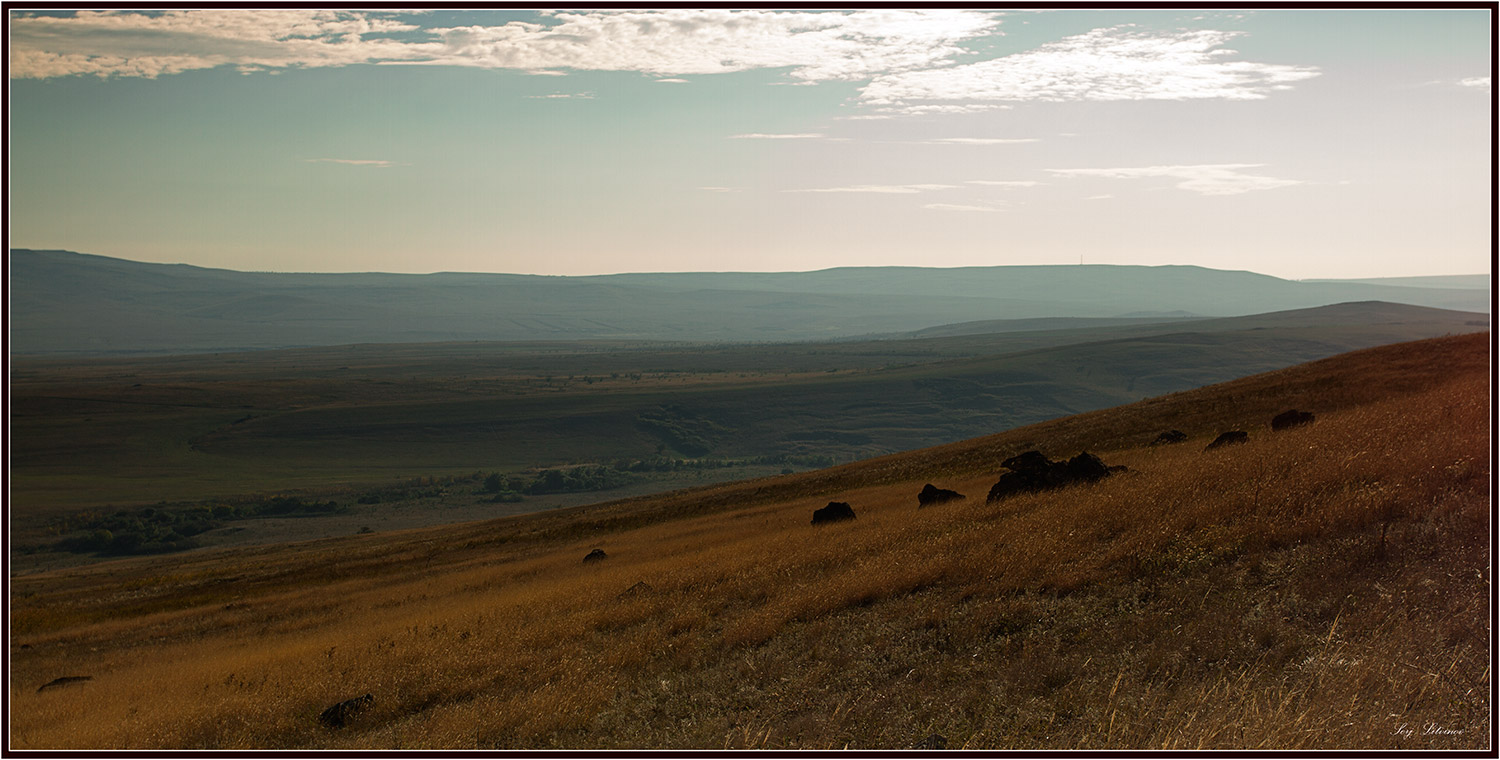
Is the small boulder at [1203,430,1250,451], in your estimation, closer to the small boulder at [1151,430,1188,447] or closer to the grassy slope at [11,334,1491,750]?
the grassy slope at [11,334,1491,750]

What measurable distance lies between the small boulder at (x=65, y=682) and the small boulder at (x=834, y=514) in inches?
571

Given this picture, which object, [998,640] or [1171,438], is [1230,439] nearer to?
[1171,438]

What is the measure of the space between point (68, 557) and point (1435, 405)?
91260mm

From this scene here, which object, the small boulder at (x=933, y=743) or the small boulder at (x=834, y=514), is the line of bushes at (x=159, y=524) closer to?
the small boulder at (x=834, y=514)

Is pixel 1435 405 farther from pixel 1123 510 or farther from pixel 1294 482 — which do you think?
pixel 1123 510

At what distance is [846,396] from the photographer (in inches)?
6678

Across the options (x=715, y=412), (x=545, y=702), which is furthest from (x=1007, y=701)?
Answer: (x=715, y=412)

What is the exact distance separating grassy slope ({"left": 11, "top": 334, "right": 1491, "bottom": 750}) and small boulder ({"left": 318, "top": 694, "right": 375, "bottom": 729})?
0.15 metres

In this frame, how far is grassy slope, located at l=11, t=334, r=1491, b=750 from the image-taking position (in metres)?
6.54

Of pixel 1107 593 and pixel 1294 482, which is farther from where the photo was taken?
pixel 1294 482

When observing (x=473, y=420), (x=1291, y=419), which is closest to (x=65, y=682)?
(x=1291, y=419)

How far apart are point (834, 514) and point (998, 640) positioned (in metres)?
11.6

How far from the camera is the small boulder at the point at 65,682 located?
56.0 feet

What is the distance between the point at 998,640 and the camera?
26.7 feet
